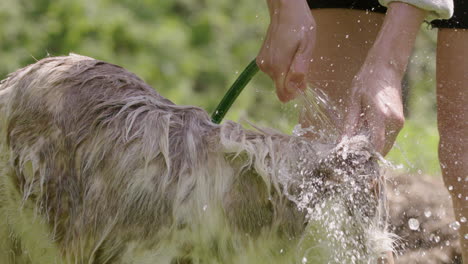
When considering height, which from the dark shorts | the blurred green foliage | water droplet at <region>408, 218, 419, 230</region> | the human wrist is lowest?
the blurred green foliage

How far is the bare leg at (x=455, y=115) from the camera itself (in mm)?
3094

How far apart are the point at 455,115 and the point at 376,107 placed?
2.62 feet

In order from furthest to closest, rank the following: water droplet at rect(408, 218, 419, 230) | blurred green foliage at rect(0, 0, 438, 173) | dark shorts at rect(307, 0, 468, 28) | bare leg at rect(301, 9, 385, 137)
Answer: blurred green foliage at rect(0, 0, 438, 173), water droplet at rect(408, 218, 419, 230), bare leg at rect(301, 9, 385, 137), dark shorts at rect(307, 0, 468, 28)

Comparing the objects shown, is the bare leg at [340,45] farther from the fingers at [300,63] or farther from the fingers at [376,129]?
the fingers at [376,129]

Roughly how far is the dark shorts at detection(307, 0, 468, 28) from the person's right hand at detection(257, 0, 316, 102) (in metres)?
0.65

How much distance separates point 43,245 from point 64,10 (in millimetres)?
5587

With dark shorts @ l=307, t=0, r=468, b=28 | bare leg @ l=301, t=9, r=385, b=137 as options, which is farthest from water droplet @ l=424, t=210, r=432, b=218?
dark shorts @ l=307, t=0, r=468, b=28

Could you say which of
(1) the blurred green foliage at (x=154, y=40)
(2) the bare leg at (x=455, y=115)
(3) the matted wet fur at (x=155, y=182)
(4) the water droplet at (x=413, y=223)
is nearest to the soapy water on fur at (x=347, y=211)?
(3) the matted wet fur at (x=155, y=182)

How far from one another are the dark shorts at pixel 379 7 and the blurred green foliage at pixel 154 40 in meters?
3.55

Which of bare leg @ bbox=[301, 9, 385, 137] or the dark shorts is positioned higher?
the dark shorts

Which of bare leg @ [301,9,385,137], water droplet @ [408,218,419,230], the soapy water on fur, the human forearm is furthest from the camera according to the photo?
water droplet @ [408,218,419,230]

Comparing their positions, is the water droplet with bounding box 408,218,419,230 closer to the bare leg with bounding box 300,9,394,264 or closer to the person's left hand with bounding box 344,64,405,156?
the bare leg with bounding box 300,9,394,264

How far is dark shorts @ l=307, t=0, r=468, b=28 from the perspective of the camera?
303cm

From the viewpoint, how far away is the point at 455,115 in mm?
3182
